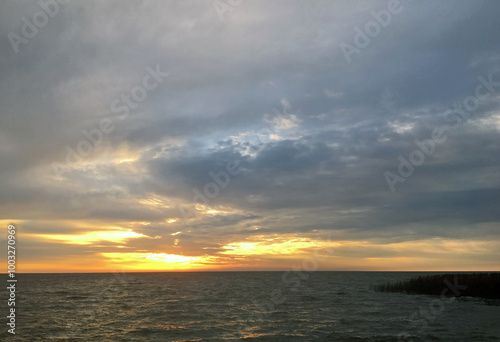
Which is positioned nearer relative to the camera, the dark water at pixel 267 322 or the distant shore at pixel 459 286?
the dark water at pixel 267 322

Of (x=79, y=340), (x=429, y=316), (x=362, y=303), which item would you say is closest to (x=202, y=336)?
(x=79, y=340)

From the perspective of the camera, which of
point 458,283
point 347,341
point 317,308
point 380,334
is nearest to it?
point 347,341

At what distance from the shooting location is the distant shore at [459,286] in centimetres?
5365

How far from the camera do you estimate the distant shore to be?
53647 mm

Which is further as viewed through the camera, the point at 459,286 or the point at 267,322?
the point at 459,286

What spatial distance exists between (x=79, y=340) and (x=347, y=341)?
21857mm

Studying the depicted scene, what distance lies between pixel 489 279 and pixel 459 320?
2562 centimetres

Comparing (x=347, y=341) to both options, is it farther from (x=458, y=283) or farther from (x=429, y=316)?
(x=458, y=283)

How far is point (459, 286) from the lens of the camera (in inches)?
2286

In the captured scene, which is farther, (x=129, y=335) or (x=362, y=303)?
(x=362, y=303)

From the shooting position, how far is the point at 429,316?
38.4 metres

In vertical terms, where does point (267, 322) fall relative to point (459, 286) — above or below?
above

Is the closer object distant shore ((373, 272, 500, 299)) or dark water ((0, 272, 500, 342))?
dark water ((0, 272, 500, 342))

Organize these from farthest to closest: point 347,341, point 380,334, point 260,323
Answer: point 260,323, point 380,334, point 347,341
